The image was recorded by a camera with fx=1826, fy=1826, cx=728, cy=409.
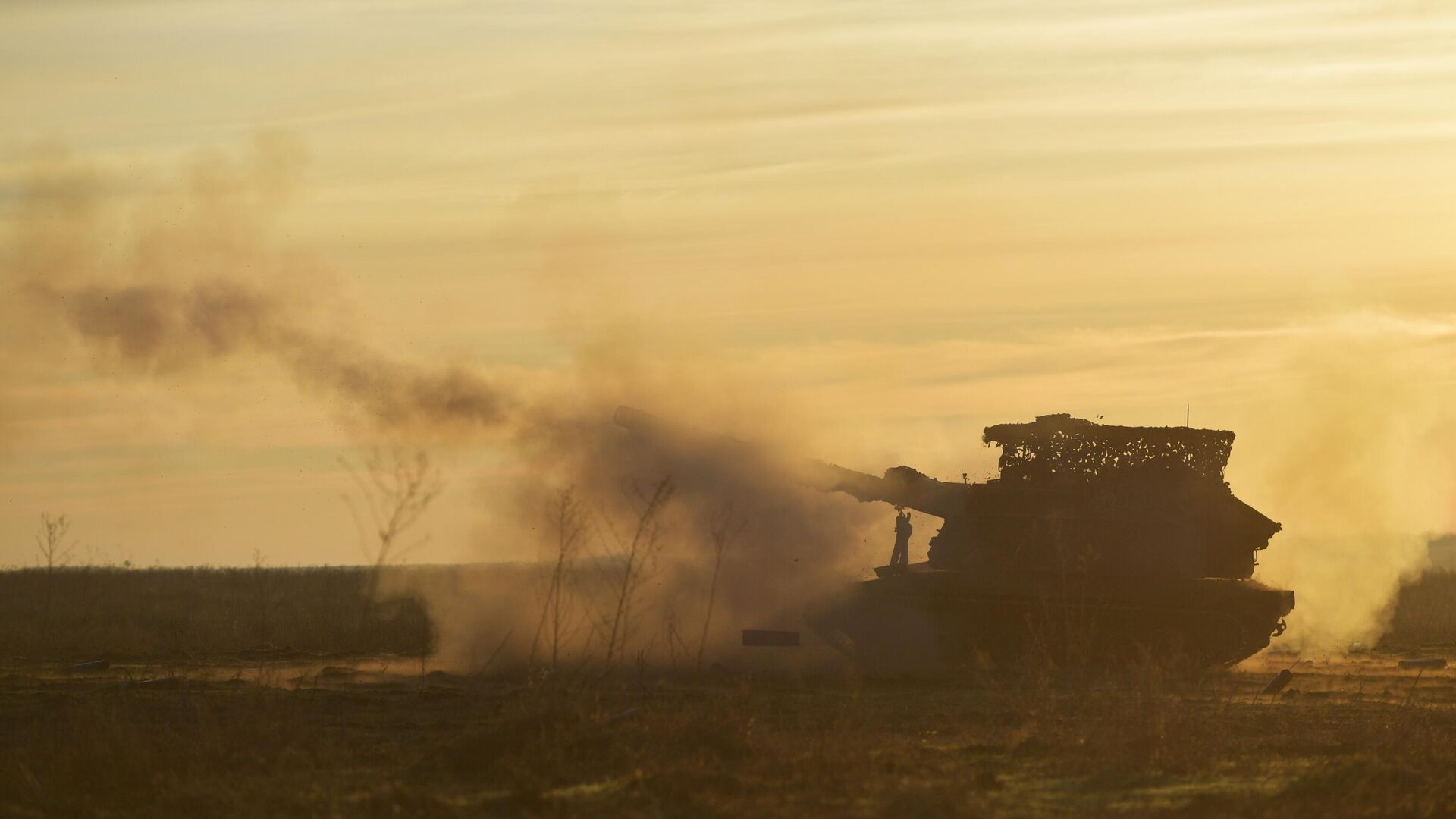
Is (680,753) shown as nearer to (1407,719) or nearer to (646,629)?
(1407,719)

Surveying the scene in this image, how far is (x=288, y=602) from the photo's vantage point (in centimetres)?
5300

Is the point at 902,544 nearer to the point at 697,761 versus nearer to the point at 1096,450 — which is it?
the point at 1096,450

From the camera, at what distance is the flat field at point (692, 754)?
45.8ft

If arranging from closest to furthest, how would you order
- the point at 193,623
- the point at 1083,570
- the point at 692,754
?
the point at 692,754 → the point at 1083,570 → the point at 193,623

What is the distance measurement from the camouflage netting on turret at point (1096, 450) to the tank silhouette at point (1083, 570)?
25 mm

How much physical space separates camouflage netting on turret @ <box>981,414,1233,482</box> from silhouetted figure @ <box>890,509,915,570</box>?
6.09ft

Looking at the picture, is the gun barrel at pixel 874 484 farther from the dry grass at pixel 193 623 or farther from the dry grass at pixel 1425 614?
the dry grass at pixel 1425 614

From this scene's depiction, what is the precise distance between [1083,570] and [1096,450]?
7.58 ft

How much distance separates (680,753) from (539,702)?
4.46 ft

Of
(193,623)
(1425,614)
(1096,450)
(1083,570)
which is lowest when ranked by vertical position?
(193,623)

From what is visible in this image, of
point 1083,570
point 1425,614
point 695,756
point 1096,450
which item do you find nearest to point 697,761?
point 695,756

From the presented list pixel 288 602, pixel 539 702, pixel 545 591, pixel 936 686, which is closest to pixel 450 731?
pixel 539 702

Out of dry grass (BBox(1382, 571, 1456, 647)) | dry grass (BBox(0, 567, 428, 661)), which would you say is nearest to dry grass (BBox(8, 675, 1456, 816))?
dry grass (BBox(0, 567, 428, 661))

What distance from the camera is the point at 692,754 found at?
52.1 ft
